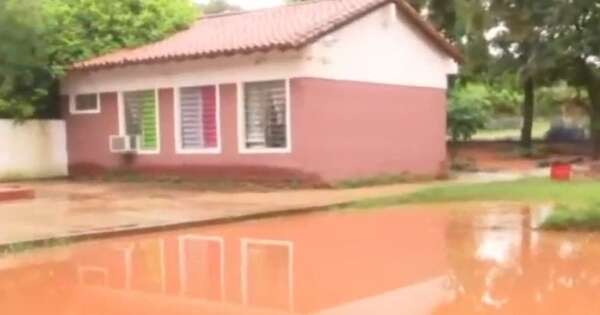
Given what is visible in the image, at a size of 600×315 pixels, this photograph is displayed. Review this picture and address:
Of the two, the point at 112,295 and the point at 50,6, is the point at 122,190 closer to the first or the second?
the point at 50,6

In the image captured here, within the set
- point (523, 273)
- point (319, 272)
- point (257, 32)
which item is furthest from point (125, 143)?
point (523, 273)

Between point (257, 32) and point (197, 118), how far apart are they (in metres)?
2.45

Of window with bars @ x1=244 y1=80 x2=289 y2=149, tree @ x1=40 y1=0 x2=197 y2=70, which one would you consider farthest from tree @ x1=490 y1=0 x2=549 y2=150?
window with bars @ x1=244 y1=80 x2=289 y2=149

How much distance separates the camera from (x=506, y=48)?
32.2 metres

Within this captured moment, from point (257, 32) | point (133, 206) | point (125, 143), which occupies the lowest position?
point (133, 206)

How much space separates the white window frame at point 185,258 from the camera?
8320 mm

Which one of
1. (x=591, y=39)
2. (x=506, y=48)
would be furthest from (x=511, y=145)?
(x=591, y=39)

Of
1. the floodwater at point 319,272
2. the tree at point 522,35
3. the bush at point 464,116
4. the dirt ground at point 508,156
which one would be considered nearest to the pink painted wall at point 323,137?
the dirt ground at point 508,156

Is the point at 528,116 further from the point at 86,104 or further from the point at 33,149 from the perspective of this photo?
the point at 33,149

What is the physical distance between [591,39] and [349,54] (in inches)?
478

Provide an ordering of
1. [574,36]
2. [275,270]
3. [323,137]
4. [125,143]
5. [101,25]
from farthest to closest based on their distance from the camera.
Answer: [574,36] < [101,25] < [125,143] < [323,137] < [275,270]

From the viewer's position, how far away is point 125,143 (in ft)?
72.4

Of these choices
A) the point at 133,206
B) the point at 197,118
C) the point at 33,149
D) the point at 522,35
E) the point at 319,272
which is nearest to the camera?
the point at 319,272

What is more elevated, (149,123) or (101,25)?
(101,25)
